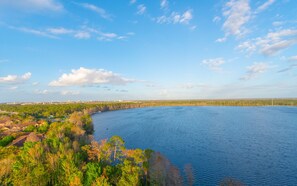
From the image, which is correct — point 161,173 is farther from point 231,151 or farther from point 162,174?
point 231,151

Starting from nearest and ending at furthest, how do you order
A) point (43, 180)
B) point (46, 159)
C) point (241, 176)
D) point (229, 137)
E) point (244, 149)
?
1. point (43, 180)
2. point (46, 159)
3. point (241, 176)
4. point (244, 149)
5. point (229, 137)

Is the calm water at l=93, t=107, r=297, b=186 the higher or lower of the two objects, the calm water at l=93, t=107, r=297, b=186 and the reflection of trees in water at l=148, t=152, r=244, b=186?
the lower

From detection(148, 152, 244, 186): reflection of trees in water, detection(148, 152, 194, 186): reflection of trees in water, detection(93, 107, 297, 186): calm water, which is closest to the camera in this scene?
detection(148, 152, 244, 186): reflection of trees in water

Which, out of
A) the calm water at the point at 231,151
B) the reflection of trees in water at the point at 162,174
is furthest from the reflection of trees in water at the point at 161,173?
the calm water at the point at 231,151

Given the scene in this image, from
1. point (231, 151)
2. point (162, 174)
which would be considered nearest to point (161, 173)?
point (162, 174)

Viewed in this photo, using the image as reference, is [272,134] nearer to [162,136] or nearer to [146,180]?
[162,136]

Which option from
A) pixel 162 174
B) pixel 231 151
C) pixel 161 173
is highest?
pixel 161 173

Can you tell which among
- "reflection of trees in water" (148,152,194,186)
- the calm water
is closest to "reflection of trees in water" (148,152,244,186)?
"reflection of trees in water" (148,152,194,186)

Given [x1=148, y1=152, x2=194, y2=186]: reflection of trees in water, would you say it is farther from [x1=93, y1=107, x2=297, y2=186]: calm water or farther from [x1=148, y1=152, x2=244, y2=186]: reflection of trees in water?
[x1=93, y1=107, x2=297, y2=186]: calm water

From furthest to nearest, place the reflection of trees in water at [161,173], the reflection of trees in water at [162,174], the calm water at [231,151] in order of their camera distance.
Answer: the calm water at [231,151], the reflection of trees in water at [161,173], the reflection of trees in water at [162,174]

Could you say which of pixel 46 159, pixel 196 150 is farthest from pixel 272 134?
pixel 46 159

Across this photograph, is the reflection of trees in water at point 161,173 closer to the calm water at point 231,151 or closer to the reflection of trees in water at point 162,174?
the reflection of trees in water at point 162,174
